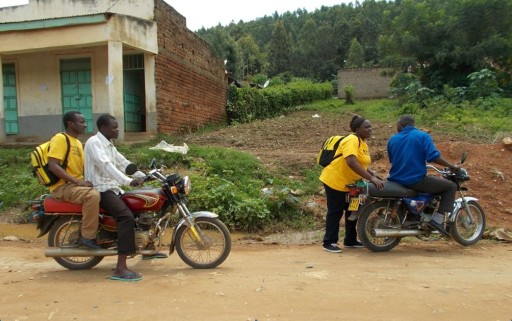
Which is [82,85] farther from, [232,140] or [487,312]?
[487,312]

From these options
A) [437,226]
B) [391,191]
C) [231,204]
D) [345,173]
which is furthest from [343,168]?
[231,204]

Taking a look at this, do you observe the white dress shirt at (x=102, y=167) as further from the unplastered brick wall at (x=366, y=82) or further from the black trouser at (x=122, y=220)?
the unplastered brick wall at (x=366, y=82)

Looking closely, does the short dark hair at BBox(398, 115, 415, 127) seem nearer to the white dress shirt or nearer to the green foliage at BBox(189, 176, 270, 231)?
the green foliage at BBox(189, 176, 270, 231)

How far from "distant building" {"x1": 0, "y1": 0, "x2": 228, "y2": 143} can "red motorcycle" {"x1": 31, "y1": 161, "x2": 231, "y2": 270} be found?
269 inches

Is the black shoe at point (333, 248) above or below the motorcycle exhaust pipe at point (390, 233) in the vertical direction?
below

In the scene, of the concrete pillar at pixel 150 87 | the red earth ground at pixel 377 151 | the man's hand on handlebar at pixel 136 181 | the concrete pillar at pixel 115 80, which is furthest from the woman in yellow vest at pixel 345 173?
the concrete pillar at pixel 150 87

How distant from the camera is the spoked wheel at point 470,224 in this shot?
5684 mm

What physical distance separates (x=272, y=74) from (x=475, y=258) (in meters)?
52.9

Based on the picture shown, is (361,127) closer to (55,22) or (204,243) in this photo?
(204,243)

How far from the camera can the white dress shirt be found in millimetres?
4312

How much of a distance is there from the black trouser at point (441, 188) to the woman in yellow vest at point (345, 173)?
55 cm

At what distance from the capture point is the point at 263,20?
83.7 metres

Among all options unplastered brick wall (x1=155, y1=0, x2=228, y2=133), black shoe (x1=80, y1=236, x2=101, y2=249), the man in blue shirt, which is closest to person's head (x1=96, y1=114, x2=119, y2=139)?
black shoe (x1=80, y1=236, x2=101, y2=249)

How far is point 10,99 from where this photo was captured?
13.7 meters
